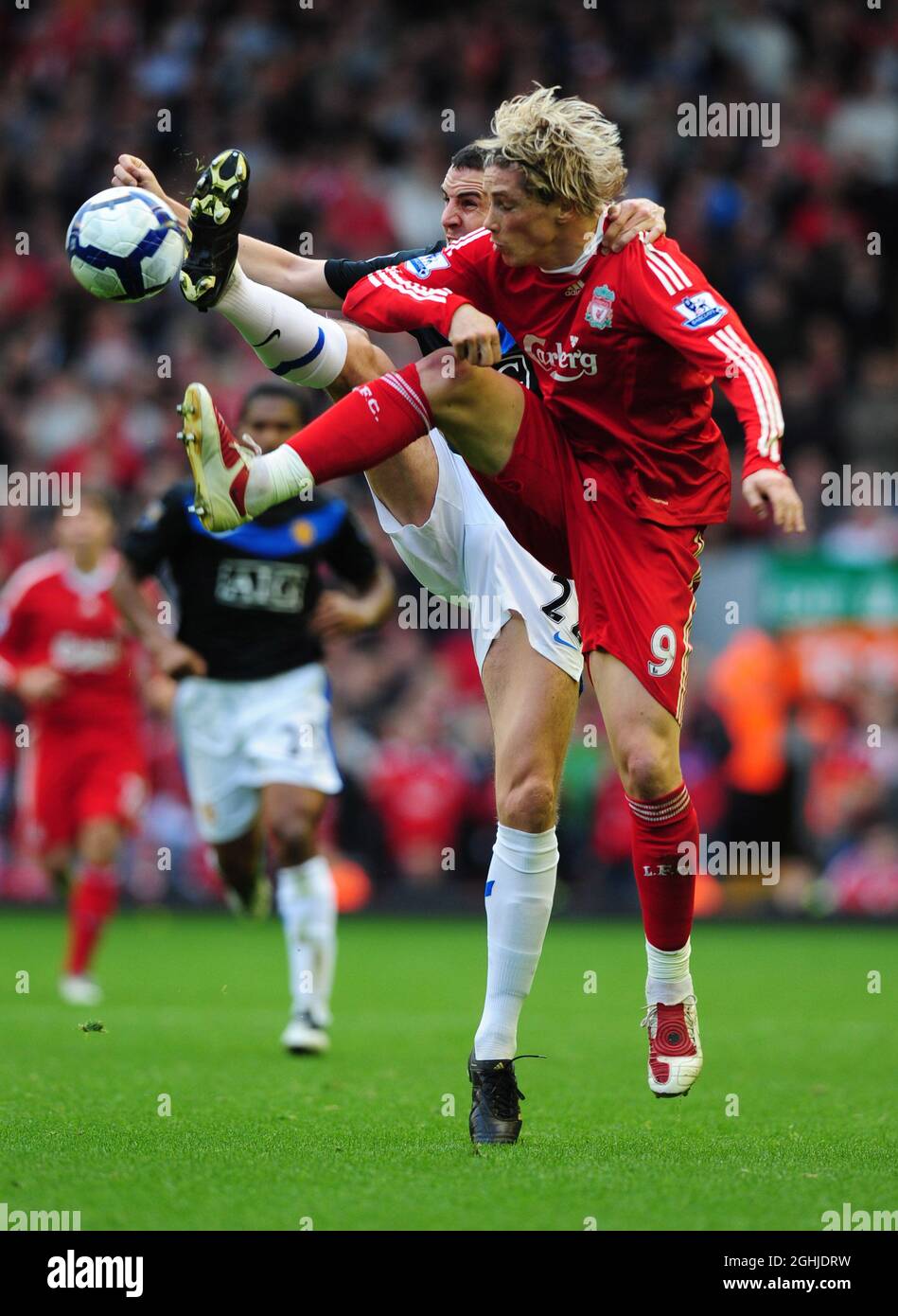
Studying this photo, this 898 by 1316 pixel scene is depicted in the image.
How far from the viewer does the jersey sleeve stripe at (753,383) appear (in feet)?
14.2

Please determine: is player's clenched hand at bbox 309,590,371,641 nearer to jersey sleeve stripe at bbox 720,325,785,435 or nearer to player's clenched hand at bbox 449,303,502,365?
player's clenched hand at bbox 449,303,502,365

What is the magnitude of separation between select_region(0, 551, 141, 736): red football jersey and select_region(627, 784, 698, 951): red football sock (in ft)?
19.2

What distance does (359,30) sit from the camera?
730 inches

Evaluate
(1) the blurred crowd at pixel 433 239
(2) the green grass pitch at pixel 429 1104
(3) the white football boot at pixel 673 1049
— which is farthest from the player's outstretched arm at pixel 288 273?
(1) the blurred crowd at pixel 433 239

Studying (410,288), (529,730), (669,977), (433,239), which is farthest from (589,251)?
(433,239)

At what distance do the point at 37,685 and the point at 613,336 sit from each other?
5.67 metres

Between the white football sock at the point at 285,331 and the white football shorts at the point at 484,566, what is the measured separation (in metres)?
0.41

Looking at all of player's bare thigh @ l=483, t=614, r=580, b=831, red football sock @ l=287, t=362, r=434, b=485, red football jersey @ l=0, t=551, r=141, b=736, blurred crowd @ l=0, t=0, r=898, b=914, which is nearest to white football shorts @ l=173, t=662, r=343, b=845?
red football jersey @ l=0, t=551, r=141, b=736

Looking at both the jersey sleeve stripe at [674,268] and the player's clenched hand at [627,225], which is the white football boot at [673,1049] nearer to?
the jersey sleeve stripe at [674,268]

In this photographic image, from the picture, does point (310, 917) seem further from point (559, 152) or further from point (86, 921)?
point (559, 152)

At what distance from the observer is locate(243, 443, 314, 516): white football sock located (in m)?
4.38

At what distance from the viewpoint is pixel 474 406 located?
4641mm
